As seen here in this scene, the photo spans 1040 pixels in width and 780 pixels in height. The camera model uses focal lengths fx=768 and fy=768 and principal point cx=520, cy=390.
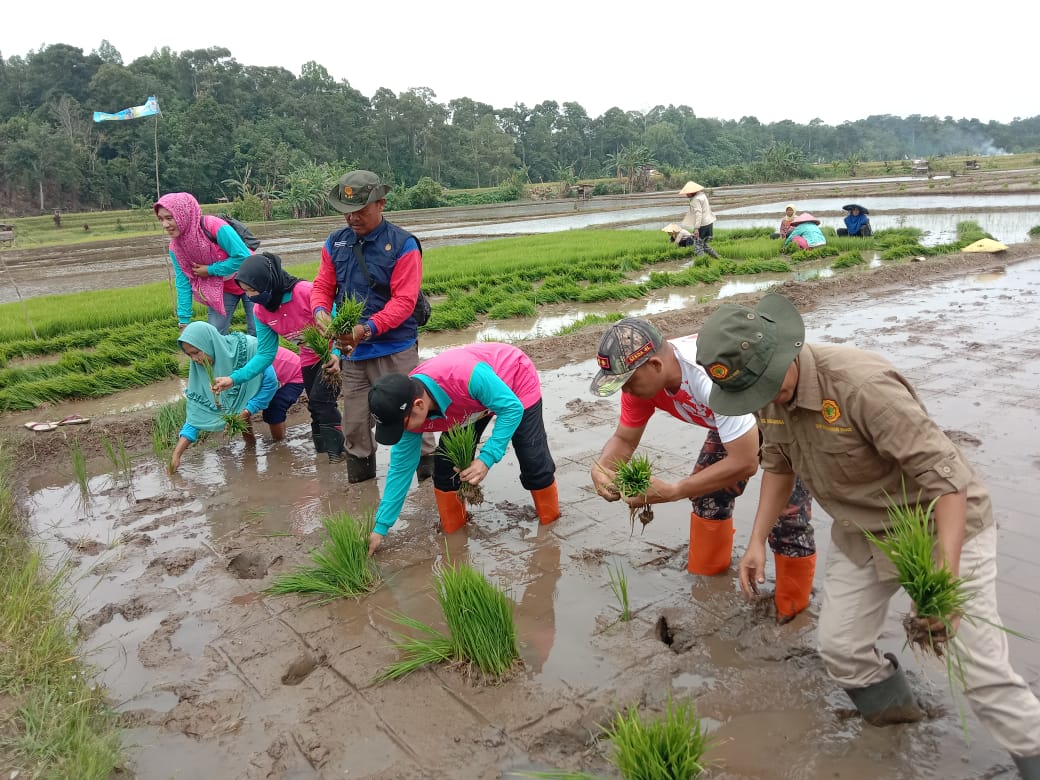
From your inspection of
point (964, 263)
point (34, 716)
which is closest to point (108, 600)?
point (34, 716)

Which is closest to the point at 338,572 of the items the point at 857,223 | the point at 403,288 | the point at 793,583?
the point at 403,288

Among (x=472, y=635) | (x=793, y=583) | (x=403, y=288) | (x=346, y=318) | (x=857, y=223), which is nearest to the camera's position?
(x=472, y=635)

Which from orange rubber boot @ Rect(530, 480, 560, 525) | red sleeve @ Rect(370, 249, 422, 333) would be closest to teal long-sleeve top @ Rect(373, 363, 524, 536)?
orange rubber boot @ Rect(530, 480, 560, 525)

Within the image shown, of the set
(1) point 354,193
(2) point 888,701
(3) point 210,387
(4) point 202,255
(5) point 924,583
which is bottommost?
(2) point 888,701

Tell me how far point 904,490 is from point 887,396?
0.83ft

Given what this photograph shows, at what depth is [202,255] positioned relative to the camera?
562cm

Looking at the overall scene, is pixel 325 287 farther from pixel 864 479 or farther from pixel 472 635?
pixel 864 479

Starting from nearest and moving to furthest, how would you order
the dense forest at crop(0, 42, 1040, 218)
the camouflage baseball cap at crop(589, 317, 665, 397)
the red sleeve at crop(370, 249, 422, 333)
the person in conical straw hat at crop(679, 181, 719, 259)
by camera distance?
the camouflage baseball cap at crop(589, 317, 665, 397)
the red sleeve at crop(370, 249, 422, 333)
the person in conical straw hat at crop(679, 181, 719, 259)
the dense forest at crop(0, 42, 1040, 218)

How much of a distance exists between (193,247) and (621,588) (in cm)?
411

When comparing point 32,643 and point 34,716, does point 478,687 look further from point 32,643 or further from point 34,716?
point 32,643

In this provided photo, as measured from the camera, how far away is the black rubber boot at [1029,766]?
1.94 metres

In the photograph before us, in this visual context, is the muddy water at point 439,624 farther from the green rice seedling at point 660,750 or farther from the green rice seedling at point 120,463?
the green rice seedling at point 660,750

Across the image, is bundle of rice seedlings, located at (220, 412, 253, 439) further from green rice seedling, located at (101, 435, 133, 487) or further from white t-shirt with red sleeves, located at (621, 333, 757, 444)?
white t-shirt with red sleeves, located at (621, 333, 757, 444)

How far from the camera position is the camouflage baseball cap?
266 centimetres
